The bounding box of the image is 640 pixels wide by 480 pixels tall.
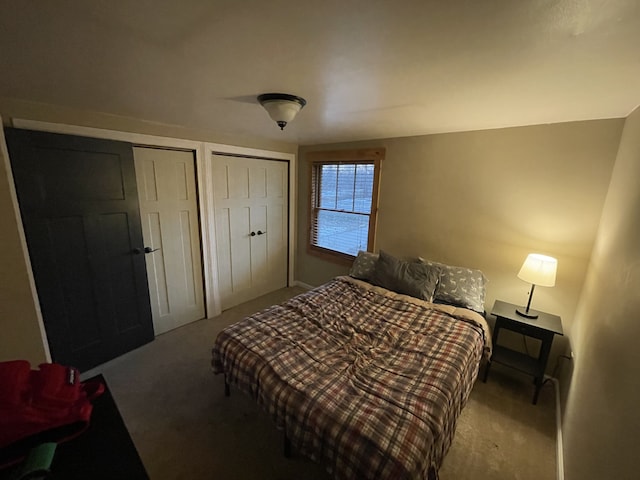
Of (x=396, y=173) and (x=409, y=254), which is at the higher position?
(x=396, y=173)

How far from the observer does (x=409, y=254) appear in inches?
116

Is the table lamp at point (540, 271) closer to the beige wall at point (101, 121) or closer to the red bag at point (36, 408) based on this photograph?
the red bag at point (36, 408)

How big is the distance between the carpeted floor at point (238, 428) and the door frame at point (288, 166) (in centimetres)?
173

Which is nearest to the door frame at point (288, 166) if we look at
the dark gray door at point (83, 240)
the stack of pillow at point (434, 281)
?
the dark gray door at point (83, 240)

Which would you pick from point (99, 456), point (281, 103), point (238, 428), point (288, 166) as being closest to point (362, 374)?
point (238, 428)

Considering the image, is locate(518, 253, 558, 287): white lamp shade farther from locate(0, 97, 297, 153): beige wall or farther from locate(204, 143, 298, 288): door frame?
locate(0, 97, 297, 153): beige wall

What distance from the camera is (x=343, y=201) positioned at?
3.40 meters

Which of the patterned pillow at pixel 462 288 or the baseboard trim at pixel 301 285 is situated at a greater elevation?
the patterned pillow at pixel 462 288

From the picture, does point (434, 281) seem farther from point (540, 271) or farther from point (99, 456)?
point (99, 456)

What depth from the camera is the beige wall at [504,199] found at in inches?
77.1

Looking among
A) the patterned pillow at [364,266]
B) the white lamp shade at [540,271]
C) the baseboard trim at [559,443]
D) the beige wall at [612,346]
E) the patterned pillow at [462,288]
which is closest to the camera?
the beige wall at [612,346]

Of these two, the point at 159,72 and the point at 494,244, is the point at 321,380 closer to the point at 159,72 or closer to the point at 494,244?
the point at 159,72

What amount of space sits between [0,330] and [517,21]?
3.01 metres

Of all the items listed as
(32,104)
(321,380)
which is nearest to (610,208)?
(321,380)
